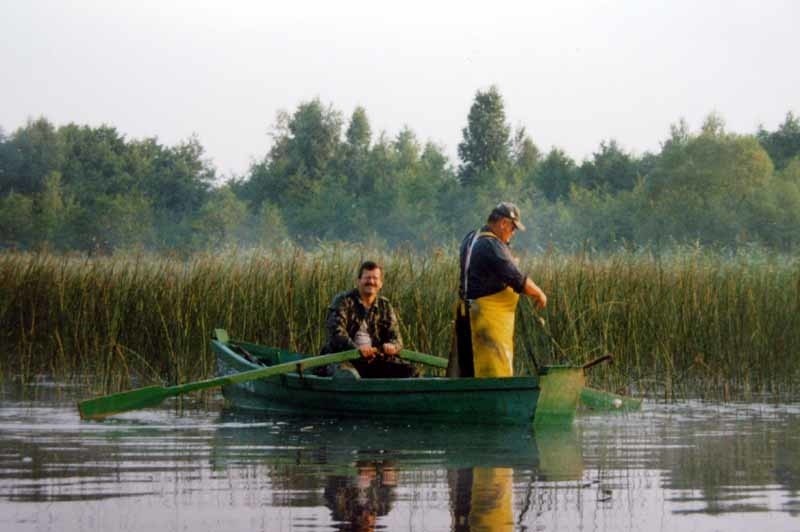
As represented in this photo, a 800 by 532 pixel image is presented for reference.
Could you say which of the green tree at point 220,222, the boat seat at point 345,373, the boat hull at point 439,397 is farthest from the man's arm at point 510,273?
the green tree at point 220,222

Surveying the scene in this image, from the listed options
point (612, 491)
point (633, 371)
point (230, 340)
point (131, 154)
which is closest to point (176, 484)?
point (612, 491)

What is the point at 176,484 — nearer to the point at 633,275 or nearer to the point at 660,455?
the point at 660,455

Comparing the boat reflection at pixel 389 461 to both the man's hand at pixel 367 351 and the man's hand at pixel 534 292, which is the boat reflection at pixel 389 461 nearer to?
the man's hand at pixel 367 351

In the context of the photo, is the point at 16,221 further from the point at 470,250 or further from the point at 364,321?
the point at 470,250

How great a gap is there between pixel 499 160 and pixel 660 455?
7291 cm

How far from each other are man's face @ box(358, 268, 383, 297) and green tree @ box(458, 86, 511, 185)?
70916mm

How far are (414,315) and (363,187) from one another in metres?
74.8

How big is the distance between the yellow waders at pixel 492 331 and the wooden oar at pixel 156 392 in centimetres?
104

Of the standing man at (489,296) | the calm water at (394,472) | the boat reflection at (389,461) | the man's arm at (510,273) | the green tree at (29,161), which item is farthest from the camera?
the green tree at (29,161)

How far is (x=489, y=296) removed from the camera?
11.3 metres

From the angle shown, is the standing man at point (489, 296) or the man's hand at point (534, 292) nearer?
the man's hand at point (534, 292)

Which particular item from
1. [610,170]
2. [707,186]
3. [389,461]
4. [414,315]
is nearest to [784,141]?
[610,170]

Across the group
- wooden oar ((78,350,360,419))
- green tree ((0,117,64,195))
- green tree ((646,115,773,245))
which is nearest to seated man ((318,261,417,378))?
wooden oar ((78,350,360,419))

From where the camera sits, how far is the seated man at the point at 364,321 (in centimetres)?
1220
